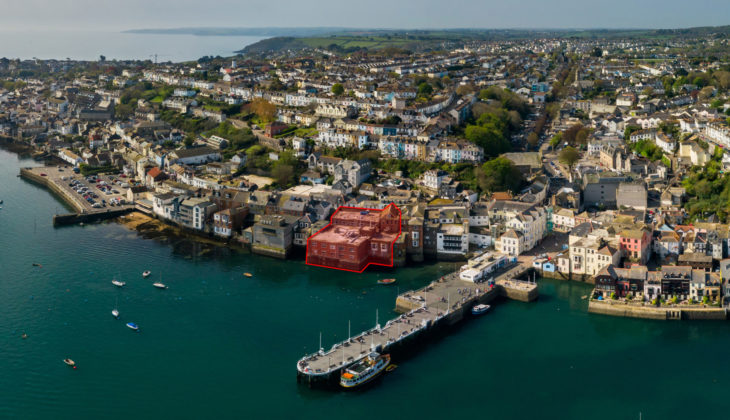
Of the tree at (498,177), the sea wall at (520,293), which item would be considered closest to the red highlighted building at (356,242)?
the sea wall at (520,293)

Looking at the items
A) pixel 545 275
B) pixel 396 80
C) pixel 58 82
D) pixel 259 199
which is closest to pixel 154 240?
pixel 259 199

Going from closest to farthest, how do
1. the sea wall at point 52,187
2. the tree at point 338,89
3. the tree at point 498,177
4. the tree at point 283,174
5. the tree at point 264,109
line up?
the tree at point 498,177, the sea wall at point 52,187, the tree at point 283,174, the tree at point 264,109, the tree at point 338,89

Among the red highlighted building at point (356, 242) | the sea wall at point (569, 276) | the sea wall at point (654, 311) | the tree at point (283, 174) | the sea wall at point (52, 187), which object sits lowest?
the sea wall at point (654, 311)

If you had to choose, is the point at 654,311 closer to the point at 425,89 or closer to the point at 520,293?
the point at 520,293

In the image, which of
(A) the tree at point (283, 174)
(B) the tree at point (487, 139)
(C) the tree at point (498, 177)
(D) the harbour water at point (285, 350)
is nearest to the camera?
(D) the harbour water at point (285, 350)

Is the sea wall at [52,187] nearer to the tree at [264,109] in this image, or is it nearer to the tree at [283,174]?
the tree at [283,174]

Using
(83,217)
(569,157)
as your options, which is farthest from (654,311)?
(83,217)
